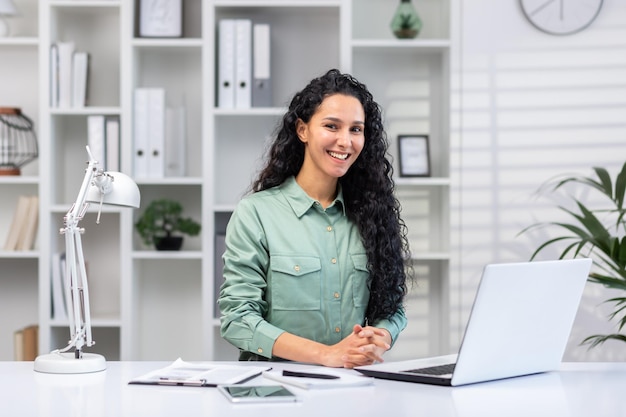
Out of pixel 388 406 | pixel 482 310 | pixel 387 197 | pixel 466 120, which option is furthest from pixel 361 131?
pixel 466 120

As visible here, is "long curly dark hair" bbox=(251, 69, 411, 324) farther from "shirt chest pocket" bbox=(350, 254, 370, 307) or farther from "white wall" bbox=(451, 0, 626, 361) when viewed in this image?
"white wall" bbox=(451, 0, 626, 361)

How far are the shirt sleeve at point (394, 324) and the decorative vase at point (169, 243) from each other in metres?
1.62

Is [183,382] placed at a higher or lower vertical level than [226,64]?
lower

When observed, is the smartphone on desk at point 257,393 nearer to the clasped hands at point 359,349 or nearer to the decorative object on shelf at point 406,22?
the clasped hands at point 359,349

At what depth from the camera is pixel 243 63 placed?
12.2ft

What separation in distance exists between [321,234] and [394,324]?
0.32 meters

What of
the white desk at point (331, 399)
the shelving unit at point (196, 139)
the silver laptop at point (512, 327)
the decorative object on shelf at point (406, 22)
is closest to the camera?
the white desk at point (331, 399)

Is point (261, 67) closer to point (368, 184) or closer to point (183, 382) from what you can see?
point (368, 184)

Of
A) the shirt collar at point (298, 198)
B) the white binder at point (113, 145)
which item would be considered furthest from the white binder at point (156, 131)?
the shirt collar at point (298, 198)

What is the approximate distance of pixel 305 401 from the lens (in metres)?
1.59

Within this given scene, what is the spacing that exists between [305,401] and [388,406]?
16cm

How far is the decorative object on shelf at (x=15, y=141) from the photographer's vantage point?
377cm

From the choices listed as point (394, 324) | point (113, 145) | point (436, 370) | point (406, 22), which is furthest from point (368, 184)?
point (113, 145)

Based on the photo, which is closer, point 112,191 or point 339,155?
point 112,191
